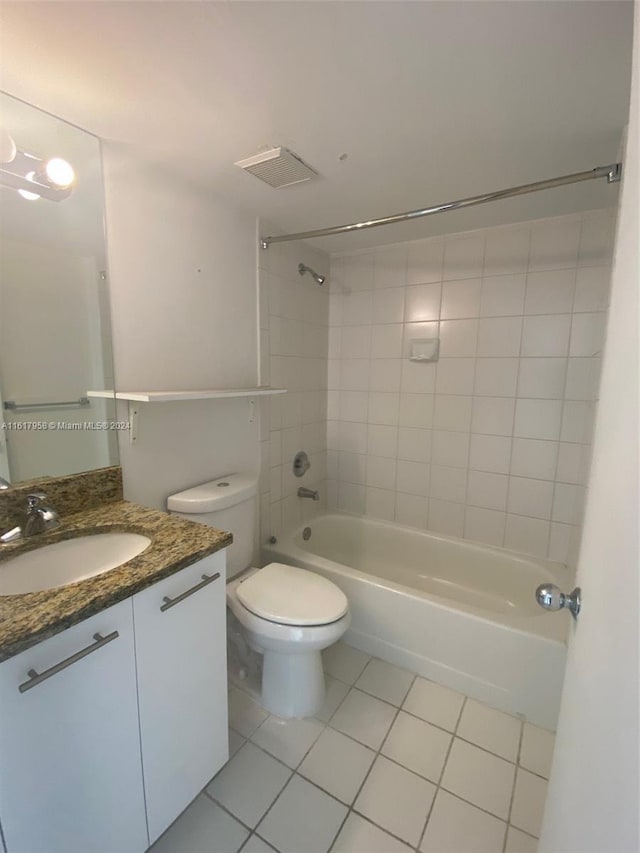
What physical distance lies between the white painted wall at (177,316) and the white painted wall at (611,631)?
139cm

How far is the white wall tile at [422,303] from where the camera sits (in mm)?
2150

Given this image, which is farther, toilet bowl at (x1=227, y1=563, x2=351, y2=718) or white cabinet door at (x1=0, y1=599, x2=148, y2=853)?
toilet bowl at (x1=227, y1=563, x2=351, y2=718)

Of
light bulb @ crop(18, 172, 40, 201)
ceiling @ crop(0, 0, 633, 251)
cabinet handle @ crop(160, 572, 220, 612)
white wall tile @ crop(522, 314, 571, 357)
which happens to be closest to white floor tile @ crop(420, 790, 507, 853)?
cabinet handle @ crop(160, 572, 220, 612)

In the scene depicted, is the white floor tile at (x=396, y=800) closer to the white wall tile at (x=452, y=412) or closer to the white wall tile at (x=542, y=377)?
the white wall tile at (x=452, y=412)

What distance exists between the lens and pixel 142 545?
109cm

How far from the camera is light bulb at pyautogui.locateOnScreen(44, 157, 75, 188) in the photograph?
1134mm

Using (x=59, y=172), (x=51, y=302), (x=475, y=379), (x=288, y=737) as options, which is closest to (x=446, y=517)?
(x=475, y=379)

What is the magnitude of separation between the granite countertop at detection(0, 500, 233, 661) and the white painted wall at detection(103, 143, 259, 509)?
0.26 meters

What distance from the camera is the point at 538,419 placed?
1.95 m

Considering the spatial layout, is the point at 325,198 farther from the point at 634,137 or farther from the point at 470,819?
the point at 470,819

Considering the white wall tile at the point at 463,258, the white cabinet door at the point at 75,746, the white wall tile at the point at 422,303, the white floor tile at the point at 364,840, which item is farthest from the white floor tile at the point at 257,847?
the white wall tile at the point at 463,258

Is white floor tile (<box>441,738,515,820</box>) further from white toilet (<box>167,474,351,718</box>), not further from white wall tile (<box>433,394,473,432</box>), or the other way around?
white wall tile (<box>433,394,473,432</box>)

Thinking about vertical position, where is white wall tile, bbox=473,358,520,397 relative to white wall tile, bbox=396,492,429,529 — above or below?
above

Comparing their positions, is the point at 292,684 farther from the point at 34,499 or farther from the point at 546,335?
the point at 546,335
